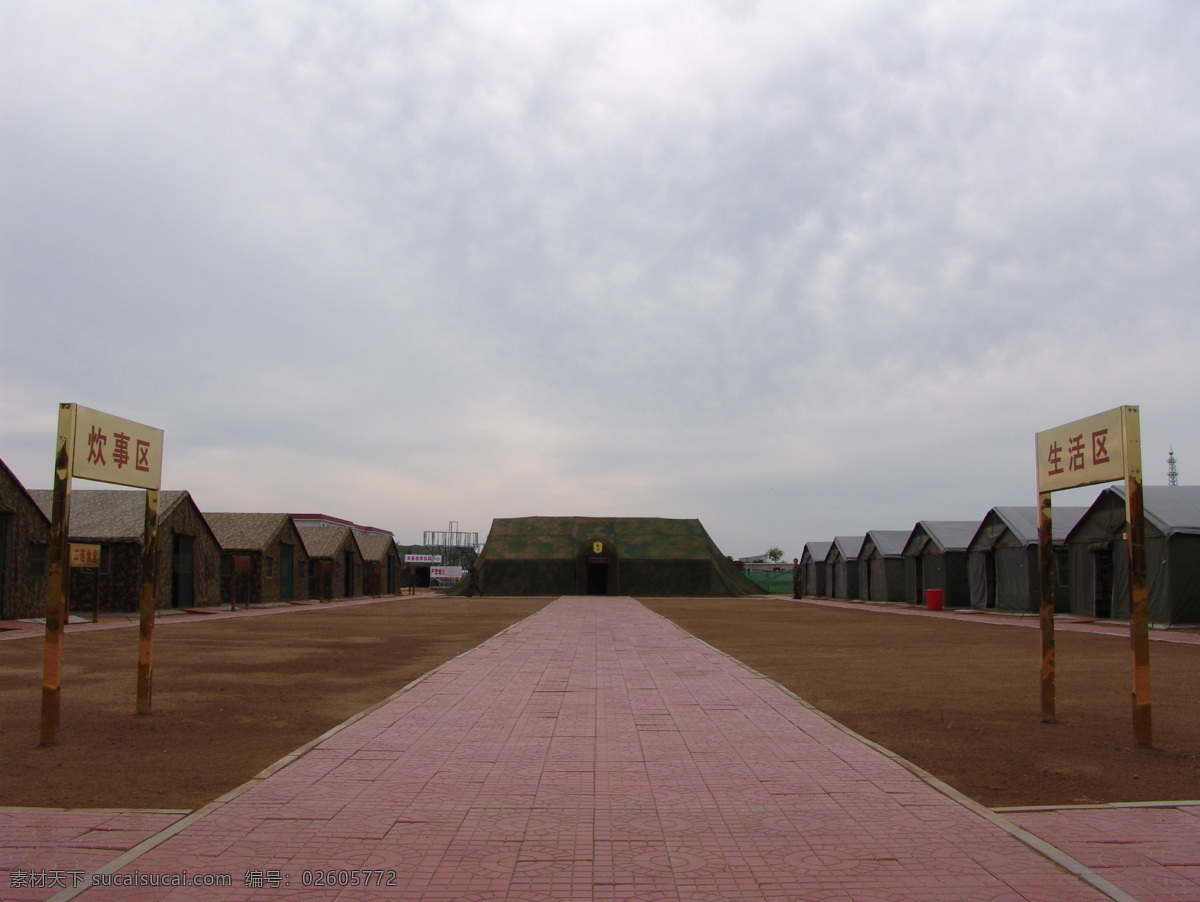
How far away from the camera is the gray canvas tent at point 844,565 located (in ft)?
169

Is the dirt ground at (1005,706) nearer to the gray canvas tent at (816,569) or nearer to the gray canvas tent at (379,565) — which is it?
the gray canvas tent at (816,569)

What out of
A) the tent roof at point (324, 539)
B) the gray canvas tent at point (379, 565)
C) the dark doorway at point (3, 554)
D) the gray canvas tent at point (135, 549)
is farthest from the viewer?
the gray canvas tent at point (379, 565)

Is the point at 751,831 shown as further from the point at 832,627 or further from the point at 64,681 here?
the point at 832,627

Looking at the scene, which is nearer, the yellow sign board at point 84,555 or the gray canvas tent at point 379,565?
the yellow sign board at point 84,555

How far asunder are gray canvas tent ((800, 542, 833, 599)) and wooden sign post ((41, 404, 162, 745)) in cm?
5081

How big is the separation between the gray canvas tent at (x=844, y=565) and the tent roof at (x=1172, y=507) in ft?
77.5

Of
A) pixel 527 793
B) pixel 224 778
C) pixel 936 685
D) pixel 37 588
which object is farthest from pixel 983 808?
pixel 37 588

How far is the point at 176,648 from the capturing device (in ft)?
58.7

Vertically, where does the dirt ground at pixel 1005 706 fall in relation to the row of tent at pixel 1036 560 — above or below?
below

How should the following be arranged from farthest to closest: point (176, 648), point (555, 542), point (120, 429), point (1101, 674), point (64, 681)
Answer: point (555, 542) → point (176, 648) → point (1101, 674) → point (64, 681) → point (120, 429)

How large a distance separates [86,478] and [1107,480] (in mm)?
9571

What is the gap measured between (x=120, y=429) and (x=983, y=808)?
27.8ft

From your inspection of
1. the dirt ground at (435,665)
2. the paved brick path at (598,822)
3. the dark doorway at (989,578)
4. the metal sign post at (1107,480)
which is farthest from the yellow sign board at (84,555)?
the dark doorway at (989,578)

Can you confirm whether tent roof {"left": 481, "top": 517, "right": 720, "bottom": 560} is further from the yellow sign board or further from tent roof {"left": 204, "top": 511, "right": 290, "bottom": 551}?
the yellow sign board
